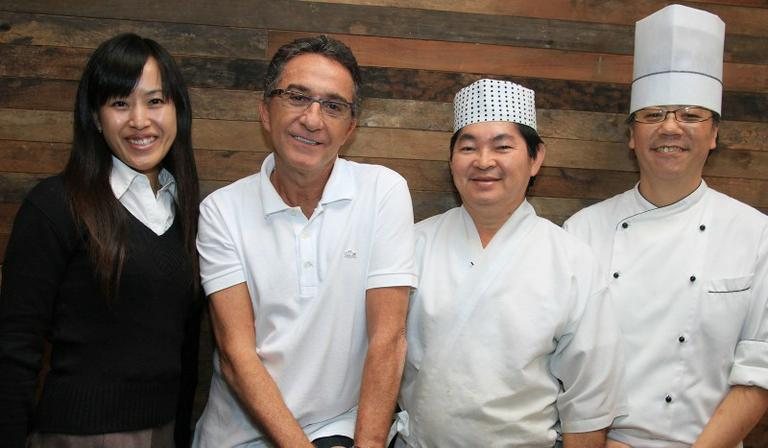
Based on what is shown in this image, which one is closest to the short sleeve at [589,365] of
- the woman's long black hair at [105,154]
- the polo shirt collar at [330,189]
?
the polo shirt collar at [330,189]

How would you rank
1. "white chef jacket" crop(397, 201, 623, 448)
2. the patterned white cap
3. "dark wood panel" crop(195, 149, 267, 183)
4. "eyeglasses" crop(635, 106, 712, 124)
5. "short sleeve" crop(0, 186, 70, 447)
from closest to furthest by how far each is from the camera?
1. "short sleeve" crop(0, 186, 70, 447)
2. "white chef jacket" crop(397, 201, 623, 448)
3. the patterned white cap
4. "eyeglasses" crop(635, 106, 712, 124)
5. "dark wood panel" crop(195, 149, 267, 183)

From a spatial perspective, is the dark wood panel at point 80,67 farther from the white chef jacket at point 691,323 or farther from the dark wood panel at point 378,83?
the white chef jacket at point 691,323

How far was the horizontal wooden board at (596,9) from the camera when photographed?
282cm

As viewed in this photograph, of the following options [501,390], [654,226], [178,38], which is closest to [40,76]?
[178,38]

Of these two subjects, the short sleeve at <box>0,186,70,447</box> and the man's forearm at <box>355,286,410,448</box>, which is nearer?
the short sleeve at <box>0,186,70,447</box>

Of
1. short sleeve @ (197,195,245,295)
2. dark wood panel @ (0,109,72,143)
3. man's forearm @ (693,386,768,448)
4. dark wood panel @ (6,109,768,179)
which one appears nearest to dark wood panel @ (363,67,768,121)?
dark wood panel @ (6,109,768,179)

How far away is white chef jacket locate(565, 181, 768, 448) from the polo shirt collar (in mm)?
934

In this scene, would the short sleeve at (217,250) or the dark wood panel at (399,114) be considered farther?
the dark wood panel at (399,114)

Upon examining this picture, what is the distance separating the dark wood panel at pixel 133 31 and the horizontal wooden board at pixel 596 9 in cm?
32

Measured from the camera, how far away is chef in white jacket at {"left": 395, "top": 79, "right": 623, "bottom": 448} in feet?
6.86

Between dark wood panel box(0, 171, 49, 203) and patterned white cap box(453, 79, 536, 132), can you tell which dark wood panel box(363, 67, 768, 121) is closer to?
patterned white cap box(453, 79, 536, 132)

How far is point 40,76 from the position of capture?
2635 millimetres

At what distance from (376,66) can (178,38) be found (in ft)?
2.51

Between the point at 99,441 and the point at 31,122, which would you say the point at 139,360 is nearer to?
the point at 99,441
